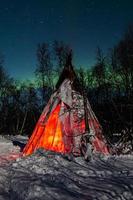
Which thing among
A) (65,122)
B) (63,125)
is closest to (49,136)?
(63,125)

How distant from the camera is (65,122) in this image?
15.2 m

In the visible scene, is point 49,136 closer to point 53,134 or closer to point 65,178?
point 53,134

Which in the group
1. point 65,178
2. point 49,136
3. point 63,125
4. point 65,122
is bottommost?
point 65,178

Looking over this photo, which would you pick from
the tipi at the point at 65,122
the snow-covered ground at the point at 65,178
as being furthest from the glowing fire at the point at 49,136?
the snow-covered ground at the point at 65,178

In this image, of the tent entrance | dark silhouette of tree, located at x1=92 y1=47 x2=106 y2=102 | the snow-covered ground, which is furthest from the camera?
dark silhouette of tree, located at x1=92 y1=47 x2=106 y2=102

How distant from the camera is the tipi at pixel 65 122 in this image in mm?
14852

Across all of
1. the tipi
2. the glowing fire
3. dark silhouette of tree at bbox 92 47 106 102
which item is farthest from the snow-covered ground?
dark silhouette of tree at bbox 92 47 106 102

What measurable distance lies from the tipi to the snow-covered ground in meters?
2.24

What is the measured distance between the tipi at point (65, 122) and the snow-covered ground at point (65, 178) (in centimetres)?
224

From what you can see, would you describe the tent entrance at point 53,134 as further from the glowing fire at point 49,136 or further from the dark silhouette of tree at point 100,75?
the dark silhouette of tree at point 100,75

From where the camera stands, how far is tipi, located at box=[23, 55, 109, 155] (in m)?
14.9

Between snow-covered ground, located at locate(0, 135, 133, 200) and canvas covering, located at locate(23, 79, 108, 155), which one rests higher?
canvas covering, located at locate(23, 79, 108, 155)

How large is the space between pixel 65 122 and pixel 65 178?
255 inches

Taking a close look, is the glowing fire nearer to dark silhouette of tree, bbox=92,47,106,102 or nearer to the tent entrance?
the tent entrance
